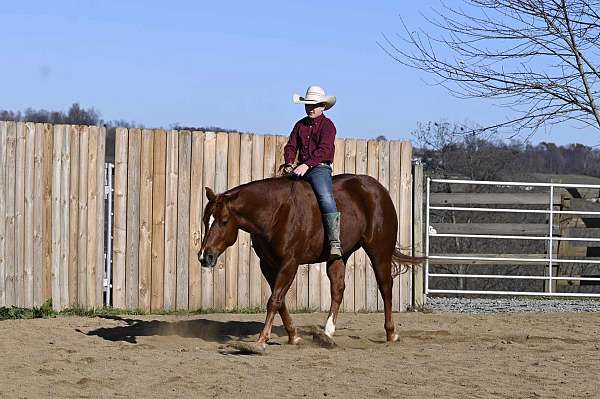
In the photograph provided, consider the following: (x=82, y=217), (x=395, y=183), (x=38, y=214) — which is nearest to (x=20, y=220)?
(x=38, y=214)

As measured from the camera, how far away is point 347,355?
895cm

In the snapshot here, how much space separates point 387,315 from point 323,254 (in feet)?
3.07

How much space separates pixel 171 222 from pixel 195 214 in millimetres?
309

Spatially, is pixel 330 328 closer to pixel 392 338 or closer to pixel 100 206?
pixel 392 338

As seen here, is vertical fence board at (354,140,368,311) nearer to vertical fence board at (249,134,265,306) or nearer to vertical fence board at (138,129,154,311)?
vertical fence board at (249,134,265,306)

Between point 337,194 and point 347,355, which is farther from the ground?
point 337,194

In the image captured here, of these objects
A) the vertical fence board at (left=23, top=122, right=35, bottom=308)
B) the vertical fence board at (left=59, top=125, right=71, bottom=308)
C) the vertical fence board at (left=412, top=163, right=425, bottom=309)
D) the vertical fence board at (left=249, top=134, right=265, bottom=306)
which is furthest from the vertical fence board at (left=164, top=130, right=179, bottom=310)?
the vertical fence board at (left=412, top=163, right=425, bottom=309)

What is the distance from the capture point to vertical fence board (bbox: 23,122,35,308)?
11938mm

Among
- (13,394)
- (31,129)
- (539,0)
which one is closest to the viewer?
(13,394)

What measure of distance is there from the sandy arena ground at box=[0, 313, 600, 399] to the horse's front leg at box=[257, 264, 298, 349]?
17 centimetres

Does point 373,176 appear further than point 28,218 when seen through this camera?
Yes

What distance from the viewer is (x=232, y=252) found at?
12.7 meters

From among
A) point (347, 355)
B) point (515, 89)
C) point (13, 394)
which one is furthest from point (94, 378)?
point (515, 89)

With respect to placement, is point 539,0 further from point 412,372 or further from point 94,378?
point 94,378
